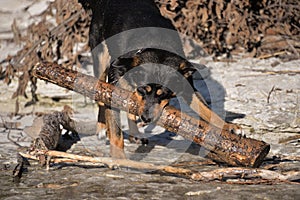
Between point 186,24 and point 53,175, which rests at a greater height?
point 186,24

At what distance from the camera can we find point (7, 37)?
777 cm

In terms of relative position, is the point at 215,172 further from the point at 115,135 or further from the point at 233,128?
the point at 115,135

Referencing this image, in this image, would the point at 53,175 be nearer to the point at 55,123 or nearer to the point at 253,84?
the point at 55,123

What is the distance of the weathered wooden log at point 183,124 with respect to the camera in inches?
134

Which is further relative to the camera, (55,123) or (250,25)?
(250,25)

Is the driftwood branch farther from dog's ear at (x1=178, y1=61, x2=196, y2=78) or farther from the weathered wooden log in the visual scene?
dog's ear at (x1=178, y1=61, x2=196, y2=78)

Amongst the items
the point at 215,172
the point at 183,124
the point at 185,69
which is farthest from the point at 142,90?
the point at 215,172

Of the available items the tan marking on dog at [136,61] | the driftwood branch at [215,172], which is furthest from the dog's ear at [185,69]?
the driftwood branch at [215,172]

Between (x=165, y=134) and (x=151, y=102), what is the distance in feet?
5.33

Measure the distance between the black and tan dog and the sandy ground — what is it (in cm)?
37

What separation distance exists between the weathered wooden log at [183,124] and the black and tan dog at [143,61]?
100 millimetres

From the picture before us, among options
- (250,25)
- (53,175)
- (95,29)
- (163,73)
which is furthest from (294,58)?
(53,175)

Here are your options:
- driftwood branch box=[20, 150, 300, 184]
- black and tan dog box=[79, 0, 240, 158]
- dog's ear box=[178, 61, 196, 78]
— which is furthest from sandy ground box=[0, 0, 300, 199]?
dog's ear box=[178, 61, 196, 78]

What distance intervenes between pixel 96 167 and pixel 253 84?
2.63 metres
